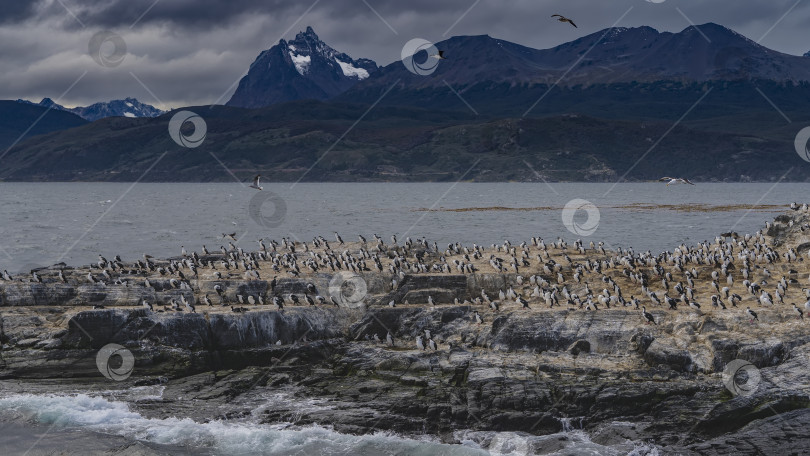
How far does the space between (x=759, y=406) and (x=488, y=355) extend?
1053cm

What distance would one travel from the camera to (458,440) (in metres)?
25.7

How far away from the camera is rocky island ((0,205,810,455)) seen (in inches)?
1041

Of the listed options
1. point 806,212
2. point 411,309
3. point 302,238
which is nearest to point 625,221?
point 302,238

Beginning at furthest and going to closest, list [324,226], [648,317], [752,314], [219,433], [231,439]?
1. [324,226]
2. [648,317]
3. [752,314]
4. [219,433]
5. [231,439]

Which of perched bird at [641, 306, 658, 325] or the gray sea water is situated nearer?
perched bird at [641, 306, 658, 325]

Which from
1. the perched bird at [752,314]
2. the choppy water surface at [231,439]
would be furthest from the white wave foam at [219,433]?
the perched bird at [752,314]

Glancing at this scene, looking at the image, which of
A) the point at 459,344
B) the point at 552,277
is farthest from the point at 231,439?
the point at 552,277

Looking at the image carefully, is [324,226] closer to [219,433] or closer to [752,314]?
[219,433]

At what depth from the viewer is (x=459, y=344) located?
3344 centimetres

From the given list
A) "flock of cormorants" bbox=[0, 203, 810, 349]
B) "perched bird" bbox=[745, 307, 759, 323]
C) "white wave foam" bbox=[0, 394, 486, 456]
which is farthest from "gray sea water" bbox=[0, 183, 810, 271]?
"white wave foam" bbox=[0, 394, 486, 456]

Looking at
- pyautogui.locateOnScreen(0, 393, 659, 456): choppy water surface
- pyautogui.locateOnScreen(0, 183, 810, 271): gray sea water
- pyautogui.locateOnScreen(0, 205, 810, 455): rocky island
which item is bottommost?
pyautogui.locateOnScreen(0, 393, 659, 456): choppy water surface

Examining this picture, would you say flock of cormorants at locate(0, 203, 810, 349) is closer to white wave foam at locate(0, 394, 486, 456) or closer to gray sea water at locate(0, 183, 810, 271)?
white wave foam at locate(0, 394, 486, 456)

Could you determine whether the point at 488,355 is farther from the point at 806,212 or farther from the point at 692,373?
the point at 806,212

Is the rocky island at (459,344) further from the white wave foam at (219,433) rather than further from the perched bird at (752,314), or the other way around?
the white wave foam at (219,433)
